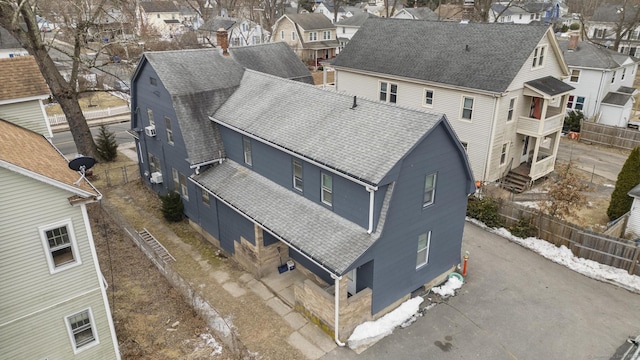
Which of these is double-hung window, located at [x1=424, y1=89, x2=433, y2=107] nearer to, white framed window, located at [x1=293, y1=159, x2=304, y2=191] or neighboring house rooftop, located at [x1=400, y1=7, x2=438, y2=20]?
white framed window, located at [x1=293, y1=159, x2=304, y2=191]

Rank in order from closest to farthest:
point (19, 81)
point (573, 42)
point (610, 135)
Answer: point (19, 81) → point (610, 135) → point (573, 42)

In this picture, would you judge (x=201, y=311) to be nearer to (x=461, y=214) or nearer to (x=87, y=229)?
(x=87, y=229)

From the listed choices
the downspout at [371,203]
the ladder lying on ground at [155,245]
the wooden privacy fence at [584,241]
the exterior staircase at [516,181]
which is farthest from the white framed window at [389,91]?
the ladder lying on ground at [155,245]

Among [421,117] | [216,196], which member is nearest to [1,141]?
[216,196]

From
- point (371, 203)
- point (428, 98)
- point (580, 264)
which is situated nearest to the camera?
point (371, 203)

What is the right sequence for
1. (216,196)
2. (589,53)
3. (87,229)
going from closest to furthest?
(87,229) < (216,196) < (589,53)

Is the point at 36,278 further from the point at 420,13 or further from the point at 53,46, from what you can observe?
the point at 420,13

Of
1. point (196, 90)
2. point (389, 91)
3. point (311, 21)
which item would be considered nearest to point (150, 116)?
point (196, 90)

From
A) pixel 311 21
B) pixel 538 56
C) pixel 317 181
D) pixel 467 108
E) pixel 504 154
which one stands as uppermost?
pixel 311 21
